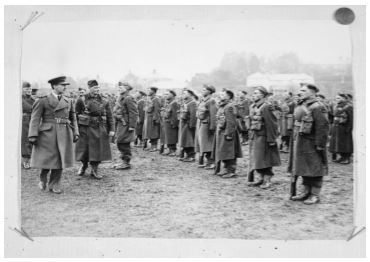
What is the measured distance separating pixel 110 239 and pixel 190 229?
3.44ft

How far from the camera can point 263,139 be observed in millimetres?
6762

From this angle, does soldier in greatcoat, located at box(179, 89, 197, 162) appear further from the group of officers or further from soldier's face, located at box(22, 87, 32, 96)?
soldier's face, located at box(22, 87, 32, 96)

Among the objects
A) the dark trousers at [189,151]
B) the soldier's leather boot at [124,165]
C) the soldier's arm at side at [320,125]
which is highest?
the soldier's arm at side at [320,125]

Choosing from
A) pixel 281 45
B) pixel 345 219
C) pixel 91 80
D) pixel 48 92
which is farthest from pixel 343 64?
pixel 48 92

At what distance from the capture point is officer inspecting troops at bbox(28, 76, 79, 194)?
20.0 feet

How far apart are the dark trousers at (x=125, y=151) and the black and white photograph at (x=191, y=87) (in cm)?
108

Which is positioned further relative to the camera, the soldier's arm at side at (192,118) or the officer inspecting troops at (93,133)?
the soldier's arm at side at (192,118)

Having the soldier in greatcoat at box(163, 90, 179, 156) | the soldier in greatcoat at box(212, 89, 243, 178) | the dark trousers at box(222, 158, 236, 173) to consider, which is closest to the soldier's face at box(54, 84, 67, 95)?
the soldier in greatcoat at box(212, 89, 243, 178)

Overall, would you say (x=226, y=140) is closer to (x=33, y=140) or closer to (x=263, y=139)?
(x=263, y=139)

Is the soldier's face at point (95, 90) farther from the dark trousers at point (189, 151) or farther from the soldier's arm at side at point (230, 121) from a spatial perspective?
the dark trousers at point (189, 151)

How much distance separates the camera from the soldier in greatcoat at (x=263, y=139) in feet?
21.8

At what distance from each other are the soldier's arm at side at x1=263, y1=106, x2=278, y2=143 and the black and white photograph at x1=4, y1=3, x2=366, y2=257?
15.4 inches

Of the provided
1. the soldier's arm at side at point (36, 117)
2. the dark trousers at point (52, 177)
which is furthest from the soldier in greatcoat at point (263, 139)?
the soldier's arm at side at point (36, 117)

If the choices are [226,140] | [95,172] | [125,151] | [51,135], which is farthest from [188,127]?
[51,135]
